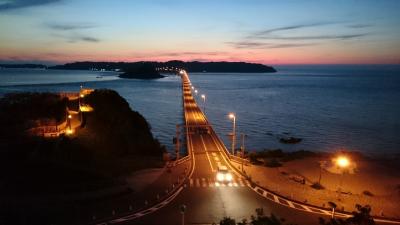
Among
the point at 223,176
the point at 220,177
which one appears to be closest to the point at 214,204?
the point at 220,177

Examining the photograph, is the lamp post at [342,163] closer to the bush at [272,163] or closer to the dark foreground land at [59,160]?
the bush at [272,163]

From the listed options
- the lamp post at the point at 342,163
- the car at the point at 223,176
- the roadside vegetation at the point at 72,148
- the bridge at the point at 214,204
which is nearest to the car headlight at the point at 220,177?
the car at the point at 223,176

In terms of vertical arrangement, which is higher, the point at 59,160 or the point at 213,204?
the point at 59,160

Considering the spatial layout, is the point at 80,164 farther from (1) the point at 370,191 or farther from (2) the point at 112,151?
(1) the point at 370,191

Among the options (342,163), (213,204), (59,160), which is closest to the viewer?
(213,204)

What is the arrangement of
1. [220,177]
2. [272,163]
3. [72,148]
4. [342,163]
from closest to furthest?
1. [342,163]
2. [220,177]
3. [72,148]
4. [272,163]

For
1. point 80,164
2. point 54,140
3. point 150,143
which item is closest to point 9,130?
point 54,140

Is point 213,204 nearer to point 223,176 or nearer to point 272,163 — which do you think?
point 223,176

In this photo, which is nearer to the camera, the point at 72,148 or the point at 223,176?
the point at 223,176
